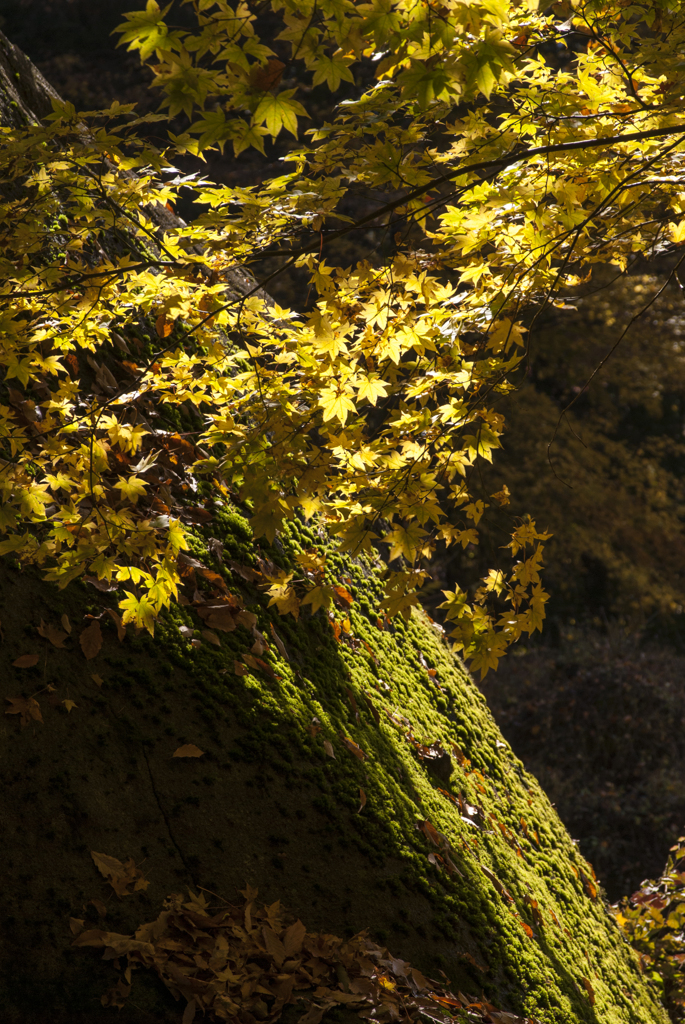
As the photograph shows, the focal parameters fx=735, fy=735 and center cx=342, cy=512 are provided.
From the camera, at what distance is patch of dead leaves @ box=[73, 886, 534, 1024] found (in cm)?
188

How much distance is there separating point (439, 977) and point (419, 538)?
152cm

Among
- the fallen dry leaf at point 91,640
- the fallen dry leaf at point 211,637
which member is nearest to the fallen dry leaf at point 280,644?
the fallen dry leaf at point 211,637

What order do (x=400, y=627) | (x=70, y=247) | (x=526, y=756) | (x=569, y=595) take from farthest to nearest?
1. (x=569, y=595)
2. (x=526, y=756)
3. (x=400, y=627)
4. (x=70, y=247)

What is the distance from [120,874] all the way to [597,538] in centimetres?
1127

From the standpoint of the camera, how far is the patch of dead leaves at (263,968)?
73.9 inches

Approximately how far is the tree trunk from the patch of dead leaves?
0.05 metres

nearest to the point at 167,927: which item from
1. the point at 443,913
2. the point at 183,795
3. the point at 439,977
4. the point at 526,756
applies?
the point at 183,795

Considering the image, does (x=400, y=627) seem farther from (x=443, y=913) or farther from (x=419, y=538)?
(x=419, y=538)

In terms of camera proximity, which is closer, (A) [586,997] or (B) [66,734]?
(B) [66,734]

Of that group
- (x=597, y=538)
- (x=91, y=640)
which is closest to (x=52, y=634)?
(x=91, y=640)

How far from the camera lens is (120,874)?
209 centimetres

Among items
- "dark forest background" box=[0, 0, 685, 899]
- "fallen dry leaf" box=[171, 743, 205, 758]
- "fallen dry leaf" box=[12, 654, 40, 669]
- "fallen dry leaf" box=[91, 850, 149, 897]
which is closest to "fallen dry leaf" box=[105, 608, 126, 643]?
"fallen dry leaf" box=[12, 654, 40, 669]

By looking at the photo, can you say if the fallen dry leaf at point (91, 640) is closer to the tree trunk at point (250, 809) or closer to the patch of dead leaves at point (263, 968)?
the tree trunk at point (250, 809)

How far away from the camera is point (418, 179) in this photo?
2295mm
